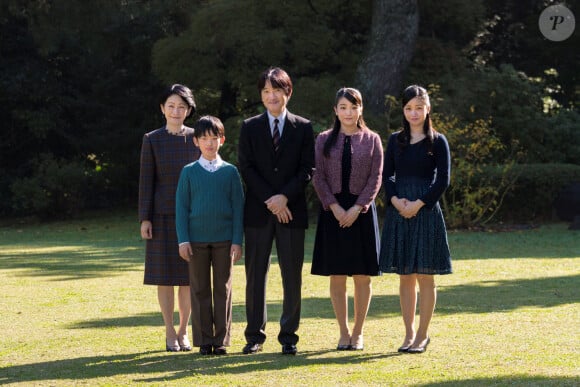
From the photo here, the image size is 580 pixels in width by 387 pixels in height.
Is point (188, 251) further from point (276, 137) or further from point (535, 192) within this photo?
point (535, 192)

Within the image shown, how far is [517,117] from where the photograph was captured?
2288cm

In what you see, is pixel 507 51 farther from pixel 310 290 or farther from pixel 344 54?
pixel 310 290

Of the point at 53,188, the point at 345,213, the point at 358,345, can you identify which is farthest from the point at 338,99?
the point at 53,188

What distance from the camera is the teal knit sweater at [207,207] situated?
23.0ft

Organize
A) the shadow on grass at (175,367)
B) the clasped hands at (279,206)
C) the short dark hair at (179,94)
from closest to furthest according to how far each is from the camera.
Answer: the shadow on grass at (175,367), the clasped hands at (279,206), the short dark hair at (179,94)

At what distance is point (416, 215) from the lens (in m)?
7.07

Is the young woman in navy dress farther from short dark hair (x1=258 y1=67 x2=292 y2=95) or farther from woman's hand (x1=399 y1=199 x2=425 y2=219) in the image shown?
short dark hair (x1=258 y1=67 x2=292 y2=95)

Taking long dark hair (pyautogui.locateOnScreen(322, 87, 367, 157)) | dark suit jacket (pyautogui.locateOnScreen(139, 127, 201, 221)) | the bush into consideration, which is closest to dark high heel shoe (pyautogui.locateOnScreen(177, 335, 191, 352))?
dark suit jacket (pyautogui.locateOnScreen(139, 127, 201, 221))

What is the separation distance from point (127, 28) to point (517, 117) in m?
9.91

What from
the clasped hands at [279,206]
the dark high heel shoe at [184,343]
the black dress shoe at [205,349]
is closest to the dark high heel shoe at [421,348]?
the clasped hands at [279,206]

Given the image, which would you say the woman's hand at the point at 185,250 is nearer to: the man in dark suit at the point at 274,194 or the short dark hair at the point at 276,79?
the man in dark suit at the point at 274,194

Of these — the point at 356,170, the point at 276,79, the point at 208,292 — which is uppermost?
the point at 276,79

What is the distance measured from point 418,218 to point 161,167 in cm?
182

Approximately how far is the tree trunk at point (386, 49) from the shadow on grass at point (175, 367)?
51.3 feet
